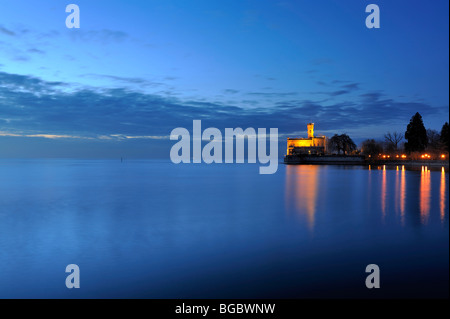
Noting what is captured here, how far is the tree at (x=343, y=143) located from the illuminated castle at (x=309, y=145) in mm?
5321

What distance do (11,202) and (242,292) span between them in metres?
25.8

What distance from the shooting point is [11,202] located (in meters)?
28.4

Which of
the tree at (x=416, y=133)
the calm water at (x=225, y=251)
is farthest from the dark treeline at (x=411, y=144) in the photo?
the calm water at (x=225, y=251)

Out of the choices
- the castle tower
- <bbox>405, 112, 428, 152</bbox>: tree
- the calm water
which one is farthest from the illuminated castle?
the calm water

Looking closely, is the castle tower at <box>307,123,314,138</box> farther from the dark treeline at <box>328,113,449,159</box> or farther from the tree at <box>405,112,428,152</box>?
the tree at <box>405,112,428,152</box>

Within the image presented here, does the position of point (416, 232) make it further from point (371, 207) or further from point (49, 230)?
point (49, 230)

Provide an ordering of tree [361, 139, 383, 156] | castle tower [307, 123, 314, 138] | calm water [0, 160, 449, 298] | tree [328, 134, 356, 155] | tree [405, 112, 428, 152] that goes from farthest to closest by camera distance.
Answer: castle tower [307, 123, 314, 138] < tree [328, 134, 356, 155] < tree [361, 139, 383, 156] < tree [405, 112, 428, 152] < calm water [0, 160, 449, 298]

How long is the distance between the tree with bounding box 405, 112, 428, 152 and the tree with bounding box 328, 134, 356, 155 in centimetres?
5018

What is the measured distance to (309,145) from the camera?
14912cm

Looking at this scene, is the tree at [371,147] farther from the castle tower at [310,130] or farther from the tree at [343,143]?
the castle tower at [310,130]

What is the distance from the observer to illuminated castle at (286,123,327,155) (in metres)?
145

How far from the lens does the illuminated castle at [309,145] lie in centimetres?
14539
